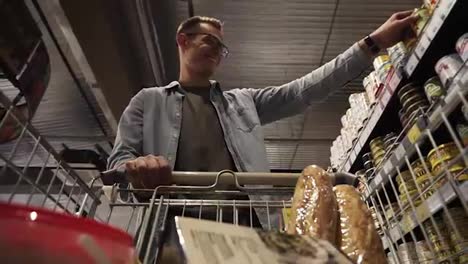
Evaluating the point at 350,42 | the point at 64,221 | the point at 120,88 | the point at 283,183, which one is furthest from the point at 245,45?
the point at 64,221

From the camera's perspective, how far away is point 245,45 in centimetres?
309

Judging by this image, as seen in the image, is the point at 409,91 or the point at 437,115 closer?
the point at 437,115

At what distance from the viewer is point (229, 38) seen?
119 inches

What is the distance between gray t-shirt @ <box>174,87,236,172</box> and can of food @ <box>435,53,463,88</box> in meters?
0.72

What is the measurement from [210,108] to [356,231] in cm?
94

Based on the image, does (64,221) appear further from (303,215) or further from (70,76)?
(70,76)

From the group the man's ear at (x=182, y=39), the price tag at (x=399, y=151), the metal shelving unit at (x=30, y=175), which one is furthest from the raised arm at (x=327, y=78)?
the metal shelving unit at (x=30, y=175)

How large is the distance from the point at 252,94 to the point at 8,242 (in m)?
1.50

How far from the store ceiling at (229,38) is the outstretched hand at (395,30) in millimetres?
1322

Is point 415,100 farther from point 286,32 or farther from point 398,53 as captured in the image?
point 286,32

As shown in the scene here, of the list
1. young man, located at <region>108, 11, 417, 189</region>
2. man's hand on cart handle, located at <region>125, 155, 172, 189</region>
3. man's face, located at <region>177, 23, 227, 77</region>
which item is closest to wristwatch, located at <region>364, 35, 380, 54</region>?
young man, located at <region>108, 11, 417, 189</region>

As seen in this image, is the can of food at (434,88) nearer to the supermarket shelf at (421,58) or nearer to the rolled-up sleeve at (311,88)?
the supermarket shelf at (421,58)

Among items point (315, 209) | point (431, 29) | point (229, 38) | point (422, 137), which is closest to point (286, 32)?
point (229, 38)

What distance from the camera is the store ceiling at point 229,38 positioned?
2.64 m
